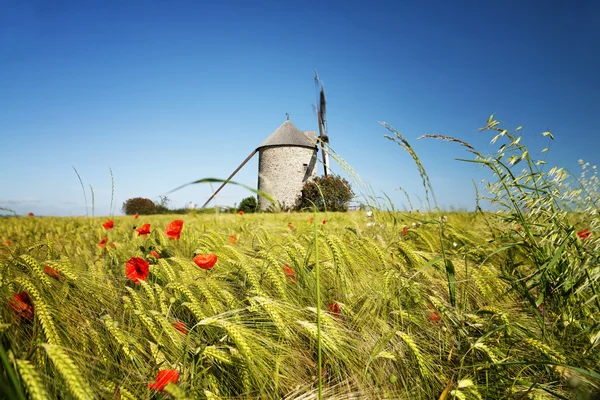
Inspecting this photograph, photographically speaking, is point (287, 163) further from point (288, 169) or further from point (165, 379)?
point (165, 379)

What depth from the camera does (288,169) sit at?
877 inches

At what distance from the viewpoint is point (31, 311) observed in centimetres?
86

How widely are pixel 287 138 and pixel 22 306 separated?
22603 mm

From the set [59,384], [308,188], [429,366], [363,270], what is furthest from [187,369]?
[308,188]

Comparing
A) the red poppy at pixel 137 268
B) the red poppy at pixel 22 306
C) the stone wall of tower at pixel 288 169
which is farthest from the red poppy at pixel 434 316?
the stone wall of tower at pixel 288 169

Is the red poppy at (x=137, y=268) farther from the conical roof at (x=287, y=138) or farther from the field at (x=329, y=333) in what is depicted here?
the conical roof at (x=287, y=138)

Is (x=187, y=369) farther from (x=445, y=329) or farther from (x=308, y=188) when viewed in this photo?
(x=308, y=188)

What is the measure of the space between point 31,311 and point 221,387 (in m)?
0.58

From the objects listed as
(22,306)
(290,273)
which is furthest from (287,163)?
(22,306)

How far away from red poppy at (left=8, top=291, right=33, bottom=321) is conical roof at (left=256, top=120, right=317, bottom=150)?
2182cm

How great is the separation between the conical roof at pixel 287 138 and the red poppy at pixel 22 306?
2182 centimetres

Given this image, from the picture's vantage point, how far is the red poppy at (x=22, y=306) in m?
0.82

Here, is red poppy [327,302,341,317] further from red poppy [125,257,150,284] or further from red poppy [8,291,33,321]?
red poppy [8,291,33,321]

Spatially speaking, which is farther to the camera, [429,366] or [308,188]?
[308,188]
